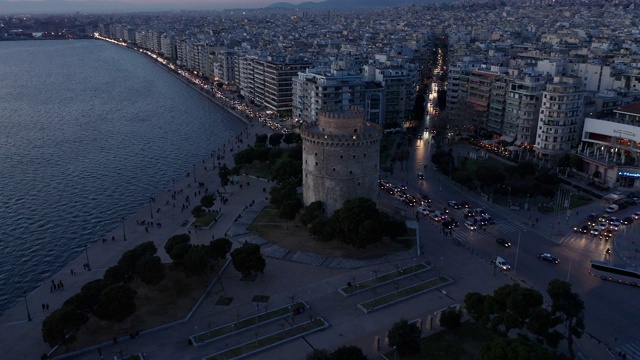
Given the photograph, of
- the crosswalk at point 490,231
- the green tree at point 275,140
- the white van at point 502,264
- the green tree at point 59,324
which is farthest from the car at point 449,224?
the green tree at point 275,140

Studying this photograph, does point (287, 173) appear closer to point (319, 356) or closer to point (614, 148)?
point (319, 356)

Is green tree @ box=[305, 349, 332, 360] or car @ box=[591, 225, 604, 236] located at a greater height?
green tree @ box=[305, 349, 332, 360]

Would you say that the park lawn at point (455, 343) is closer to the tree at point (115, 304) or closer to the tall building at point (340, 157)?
the tree at point (115, 304)

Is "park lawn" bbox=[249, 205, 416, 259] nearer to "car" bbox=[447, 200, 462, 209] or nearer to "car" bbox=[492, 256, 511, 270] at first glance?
"car" bbox=[492, 256, 511, 270]

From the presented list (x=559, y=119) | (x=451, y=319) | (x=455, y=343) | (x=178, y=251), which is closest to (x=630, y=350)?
(x=455, y=343)

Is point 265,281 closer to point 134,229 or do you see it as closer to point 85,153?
point 134,229

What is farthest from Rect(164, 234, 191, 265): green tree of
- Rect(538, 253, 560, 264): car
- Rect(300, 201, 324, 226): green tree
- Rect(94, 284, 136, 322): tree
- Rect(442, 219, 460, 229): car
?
Rect(538, 253, 560, 264): car

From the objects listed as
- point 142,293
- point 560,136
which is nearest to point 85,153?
point 142,293
